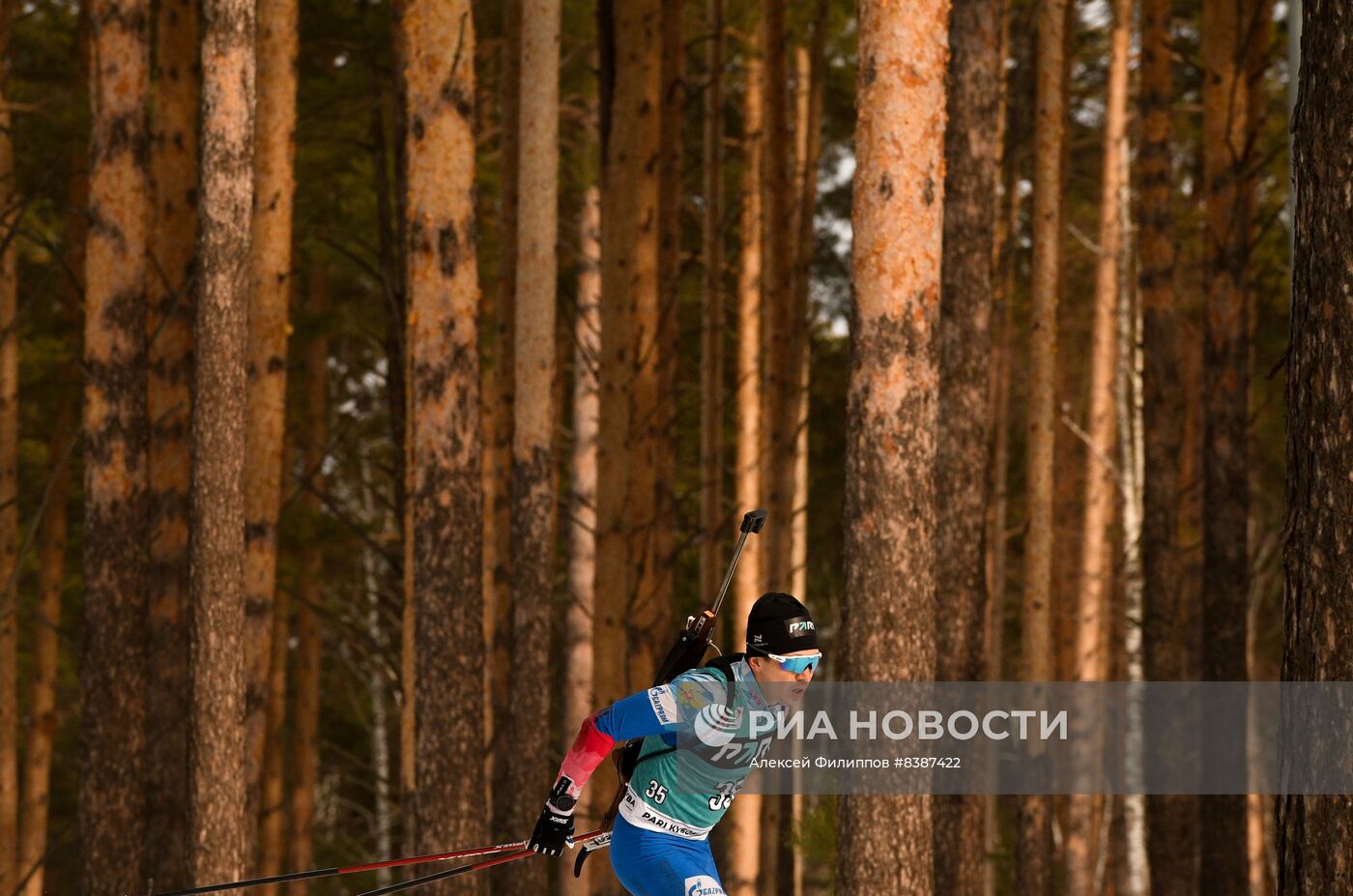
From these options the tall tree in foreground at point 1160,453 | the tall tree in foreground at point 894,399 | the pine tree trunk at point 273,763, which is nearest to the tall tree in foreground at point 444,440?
the tall tree in foreground at point 894,399

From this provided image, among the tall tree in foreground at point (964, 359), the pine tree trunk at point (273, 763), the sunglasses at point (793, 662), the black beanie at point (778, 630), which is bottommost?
the pine tree trunk at point (273, 763)

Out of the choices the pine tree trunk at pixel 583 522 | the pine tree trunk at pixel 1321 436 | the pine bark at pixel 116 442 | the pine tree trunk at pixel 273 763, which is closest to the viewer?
the pine tree trunk at pixel 1321 436

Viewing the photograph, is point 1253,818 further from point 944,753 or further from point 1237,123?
point 944,753

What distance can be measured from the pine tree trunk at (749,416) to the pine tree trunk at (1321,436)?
9.74m

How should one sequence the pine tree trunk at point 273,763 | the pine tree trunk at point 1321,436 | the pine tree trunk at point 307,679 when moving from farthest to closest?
1. the pine tree trunk at point 307,679
2. the pine tree trunk at point 273,763
3. the pine tree trunk at point 1321,436

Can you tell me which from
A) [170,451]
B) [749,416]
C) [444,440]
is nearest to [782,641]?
[444,440]

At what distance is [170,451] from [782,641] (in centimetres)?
806

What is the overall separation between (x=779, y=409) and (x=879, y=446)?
772 cm

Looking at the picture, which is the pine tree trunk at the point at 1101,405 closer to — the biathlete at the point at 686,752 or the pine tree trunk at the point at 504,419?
the pine tree trunk at the point at 504,419

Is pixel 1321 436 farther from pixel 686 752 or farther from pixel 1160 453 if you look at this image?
pixel 1160 453

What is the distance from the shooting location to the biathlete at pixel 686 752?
4.62 metres

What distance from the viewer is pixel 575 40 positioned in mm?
16672

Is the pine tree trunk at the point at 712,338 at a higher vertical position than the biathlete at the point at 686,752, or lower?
higher

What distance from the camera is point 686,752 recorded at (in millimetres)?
4863
